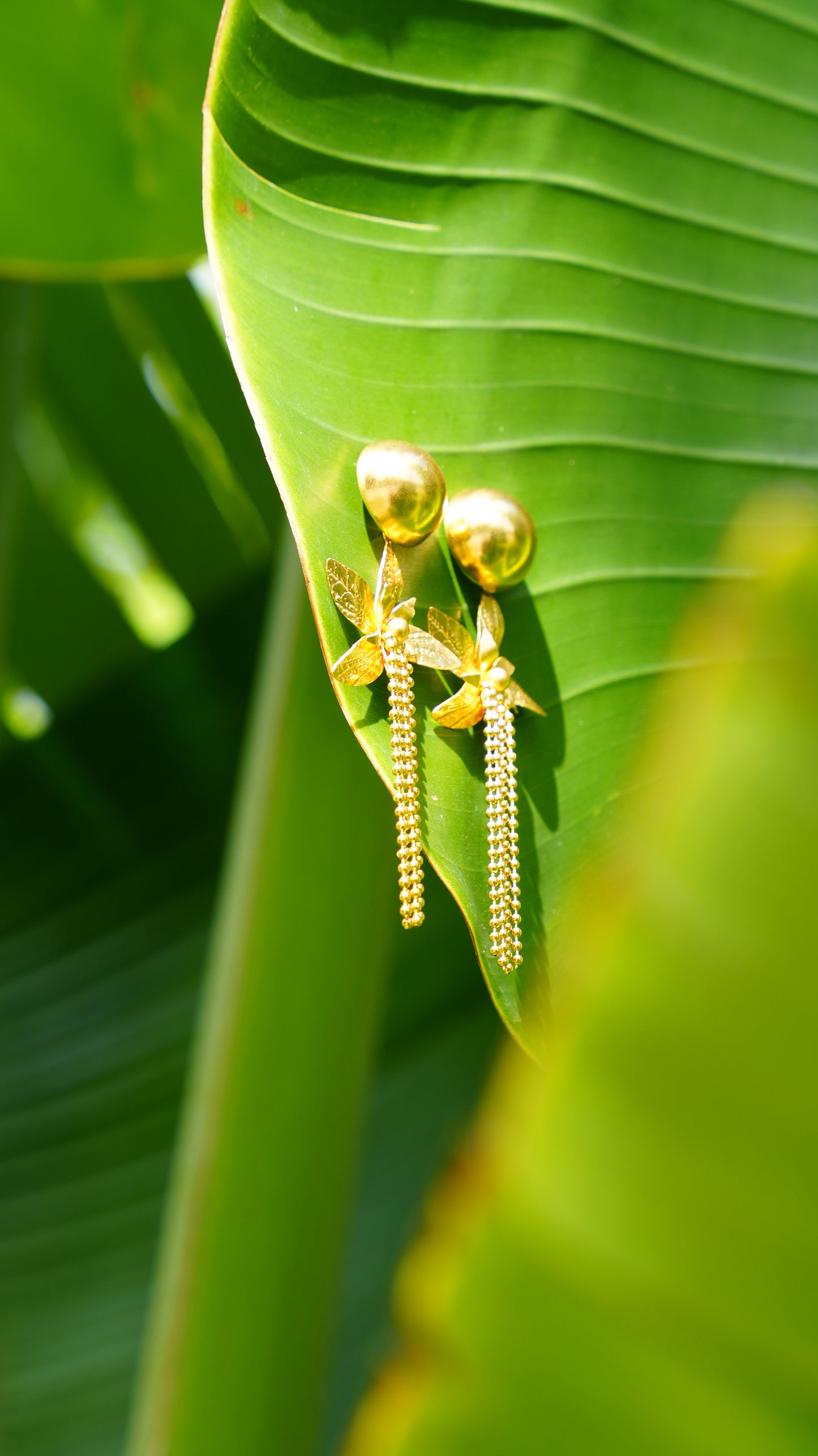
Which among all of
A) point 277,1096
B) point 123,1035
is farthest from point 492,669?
point 123,1035

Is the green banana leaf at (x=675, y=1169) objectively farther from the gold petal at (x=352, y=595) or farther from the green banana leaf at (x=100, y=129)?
the green banana leaf at (x=100, y=129)

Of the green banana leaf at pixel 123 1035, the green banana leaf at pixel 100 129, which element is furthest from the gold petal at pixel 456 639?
the green banana leaf at pixel 123 1035

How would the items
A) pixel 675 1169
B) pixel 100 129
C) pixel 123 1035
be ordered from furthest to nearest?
pixel 123 1035 → pixel 100 129 → pixel 675 1169

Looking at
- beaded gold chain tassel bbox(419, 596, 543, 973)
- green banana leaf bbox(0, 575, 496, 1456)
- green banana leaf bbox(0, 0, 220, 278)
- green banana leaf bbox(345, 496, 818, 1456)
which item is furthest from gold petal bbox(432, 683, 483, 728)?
green banana leaf bbox(0, 575, 496, 1456)

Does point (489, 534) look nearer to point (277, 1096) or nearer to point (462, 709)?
point (462, 709)

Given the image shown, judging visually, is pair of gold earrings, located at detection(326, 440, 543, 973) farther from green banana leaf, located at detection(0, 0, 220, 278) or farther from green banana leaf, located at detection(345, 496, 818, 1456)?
green banana leaf, located at detection(0, 0, 220, 278)
